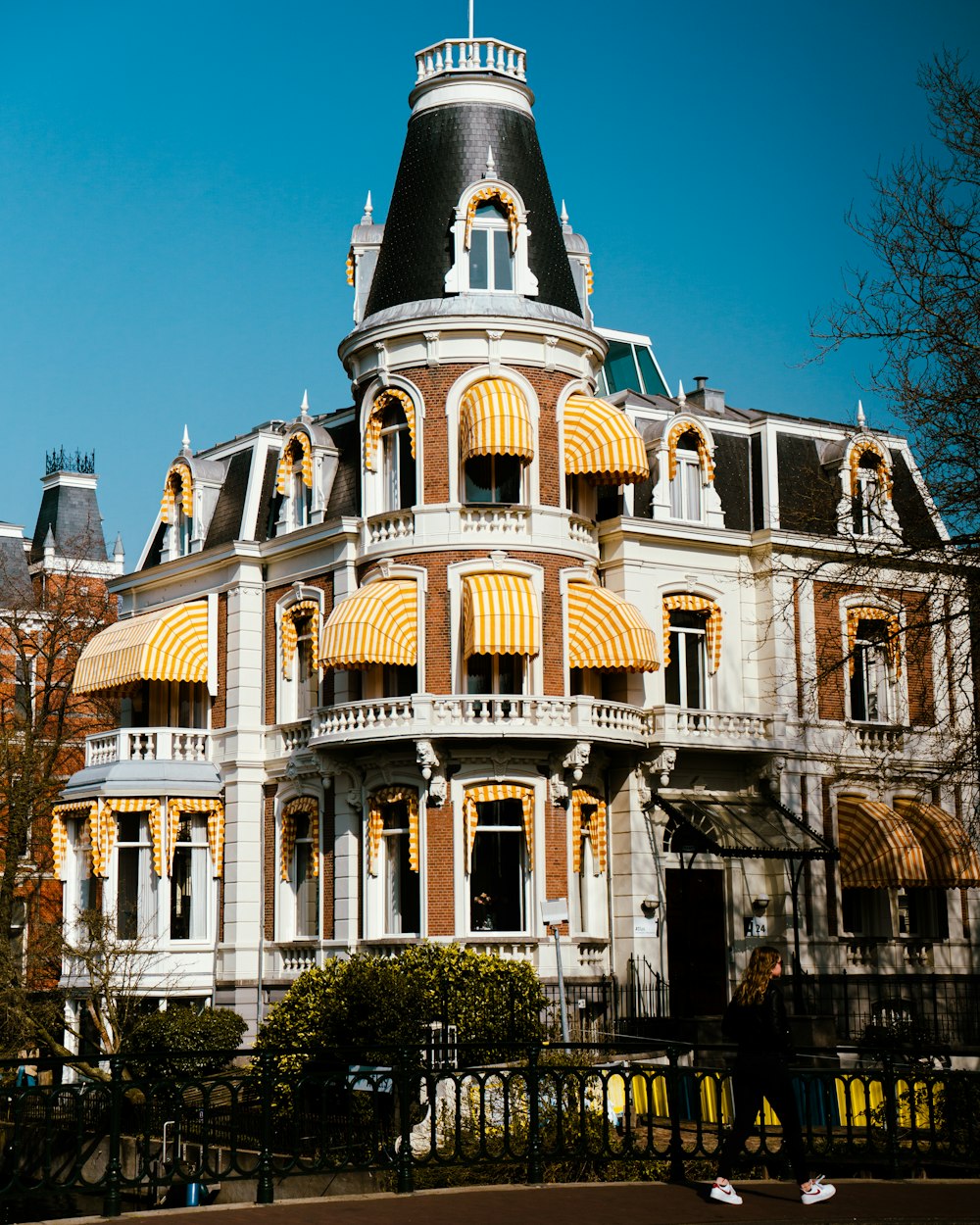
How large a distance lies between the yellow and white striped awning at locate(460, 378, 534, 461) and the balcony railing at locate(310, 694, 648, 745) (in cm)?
440

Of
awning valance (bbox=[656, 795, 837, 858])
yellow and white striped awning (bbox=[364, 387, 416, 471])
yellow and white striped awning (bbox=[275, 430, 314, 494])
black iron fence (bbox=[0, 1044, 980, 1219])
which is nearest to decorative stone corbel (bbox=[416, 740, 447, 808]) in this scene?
awning valance (bbox=[656, 795, 837, 858])

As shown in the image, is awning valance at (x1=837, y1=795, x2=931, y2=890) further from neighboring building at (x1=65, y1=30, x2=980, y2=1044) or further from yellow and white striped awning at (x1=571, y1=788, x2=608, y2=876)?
yellow and white striped awning at (x1=571, y1=788, x2=608, y2=876)

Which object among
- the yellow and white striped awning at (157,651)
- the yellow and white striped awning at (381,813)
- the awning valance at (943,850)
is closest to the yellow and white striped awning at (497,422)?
the yellow and white striped awning at (381,813)

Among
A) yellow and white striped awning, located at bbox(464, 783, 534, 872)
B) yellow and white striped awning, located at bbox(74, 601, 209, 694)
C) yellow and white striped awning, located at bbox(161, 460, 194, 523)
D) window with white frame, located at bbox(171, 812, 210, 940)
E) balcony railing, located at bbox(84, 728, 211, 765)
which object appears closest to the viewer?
yellow and white striped awning, located at bbox(464, 783, 534, 872)

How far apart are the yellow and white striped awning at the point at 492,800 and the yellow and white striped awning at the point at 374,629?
8.83 feet

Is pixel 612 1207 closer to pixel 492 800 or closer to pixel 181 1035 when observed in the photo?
pixel 492 800

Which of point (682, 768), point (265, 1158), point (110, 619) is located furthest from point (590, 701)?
point (110, 619)

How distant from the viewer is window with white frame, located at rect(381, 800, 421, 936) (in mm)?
32000

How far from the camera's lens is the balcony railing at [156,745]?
119 ft

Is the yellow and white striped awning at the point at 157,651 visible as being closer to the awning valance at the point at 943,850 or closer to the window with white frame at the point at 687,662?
the window with white frame at the point at 687,662

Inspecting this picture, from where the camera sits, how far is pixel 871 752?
35.2 metres

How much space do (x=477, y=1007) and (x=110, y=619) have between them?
2277 cm

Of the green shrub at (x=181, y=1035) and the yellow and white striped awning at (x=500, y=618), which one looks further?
Answer: the green shrub at (x=181, y=1035)

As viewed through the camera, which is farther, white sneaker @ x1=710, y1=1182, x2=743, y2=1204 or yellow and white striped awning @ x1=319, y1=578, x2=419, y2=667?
yellow and white striped awning @ x1=319, y1=578, x2=419, y2=667
